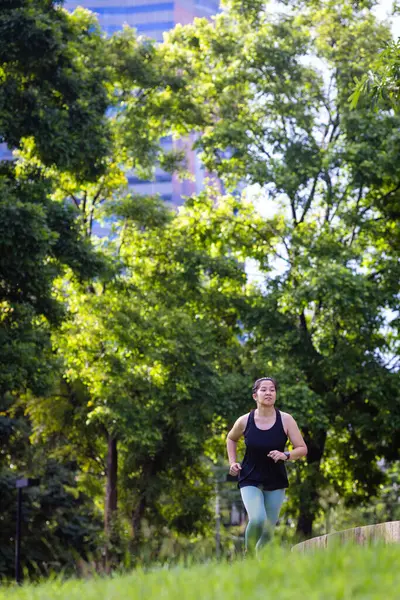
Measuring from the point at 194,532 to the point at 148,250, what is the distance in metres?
6.80

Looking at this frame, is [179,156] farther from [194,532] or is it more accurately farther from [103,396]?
[194,532]

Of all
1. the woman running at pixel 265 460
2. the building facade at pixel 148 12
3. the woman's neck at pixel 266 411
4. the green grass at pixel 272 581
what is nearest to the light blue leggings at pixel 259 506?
the woman running at pixel 265 460

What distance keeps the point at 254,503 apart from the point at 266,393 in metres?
0.84

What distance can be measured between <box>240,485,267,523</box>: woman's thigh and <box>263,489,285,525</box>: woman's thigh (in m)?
0.04

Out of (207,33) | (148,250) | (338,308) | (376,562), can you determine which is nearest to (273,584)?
(376,562)

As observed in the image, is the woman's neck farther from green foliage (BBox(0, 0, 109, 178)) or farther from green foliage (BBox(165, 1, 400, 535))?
green foliage (BBox(165, 1, 400, 535))

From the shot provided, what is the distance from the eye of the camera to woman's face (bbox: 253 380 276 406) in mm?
8328

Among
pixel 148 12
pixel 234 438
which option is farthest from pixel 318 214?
pixel 148 12

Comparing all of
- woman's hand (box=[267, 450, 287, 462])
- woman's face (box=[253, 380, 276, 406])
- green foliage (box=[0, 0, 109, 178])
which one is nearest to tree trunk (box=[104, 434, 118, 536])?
green foliage (box=[0, 0, 109, 178])

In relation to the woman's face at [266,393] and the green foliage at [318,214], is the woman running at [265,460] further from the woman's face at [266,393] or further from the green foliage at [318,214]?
the green foliage at [318,214]

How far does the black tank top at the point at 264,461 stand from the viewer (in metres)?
8.27

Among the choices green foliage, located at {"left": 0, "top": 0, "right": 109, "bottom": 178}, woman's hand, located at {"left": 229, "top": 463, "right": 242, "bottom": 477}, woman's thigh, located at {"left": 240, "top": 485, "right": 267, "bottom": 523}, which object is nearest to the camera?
woman's thigh, located at {"left": 240, "top": 485, "right": 267, "bottom": 523}

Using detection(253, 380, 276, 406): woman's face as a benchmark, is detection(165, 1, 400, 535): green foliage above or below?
above

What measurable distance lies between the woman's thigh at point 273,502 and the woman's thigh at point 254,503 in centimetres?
4
